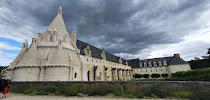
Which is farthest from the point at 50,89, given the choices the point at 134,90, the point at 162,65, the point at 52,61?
the point at 162,65

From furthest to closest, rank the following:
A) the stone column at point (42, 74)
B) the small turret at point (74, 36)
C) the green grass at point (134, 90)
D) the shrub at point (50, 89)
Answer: the small turret at point (74, 36)
the stone column at point (42, 74)
the shrub at point (50, 89)
the green grass at point (134, 90)

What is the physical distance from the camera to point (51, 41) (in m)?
20.2

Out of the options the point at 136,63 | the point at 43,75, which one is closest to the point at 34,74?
the point at 43,75

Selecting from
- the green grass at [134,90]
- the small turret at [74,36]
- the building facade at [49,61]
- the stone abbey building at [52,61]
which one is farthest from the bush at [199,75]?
the small turret at [74,36]

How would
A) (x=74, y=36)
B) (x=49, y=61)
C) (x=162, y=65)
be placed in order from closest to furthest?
(x=49, y=61), (x=74, y=36), (x=162, y=65)

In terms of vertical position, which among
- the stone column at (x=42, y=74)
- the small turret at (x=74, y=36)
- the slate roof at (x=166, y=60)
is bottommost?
the stone column at (x=42, y=74)

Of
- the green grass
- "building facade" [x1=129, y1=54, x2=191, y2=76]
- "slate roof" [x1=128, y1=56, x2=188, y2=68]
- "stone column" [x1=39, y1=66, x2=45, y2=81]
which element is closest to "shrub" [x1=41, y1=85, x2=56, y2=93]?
the green grass

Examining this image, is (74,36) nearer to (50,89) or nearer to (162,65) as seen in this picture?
(50,89)

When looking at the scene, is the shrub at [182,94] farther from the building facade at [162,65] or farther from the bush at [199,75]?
the building facade at [162,65]

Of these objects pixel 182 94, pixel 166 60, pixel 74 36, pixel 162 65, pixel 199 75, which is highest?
pixel 74 36

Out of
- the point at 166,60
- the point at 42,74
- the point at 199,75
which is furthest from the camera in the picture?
the point at 166,60

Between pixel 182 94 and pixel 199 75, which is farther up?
pixel 182 94

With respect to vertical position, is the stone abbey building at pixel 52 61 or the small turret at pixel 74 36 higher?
the small turret at pixel 74 36

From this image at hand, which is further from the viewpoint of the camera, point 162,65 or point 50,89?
point 162,65
